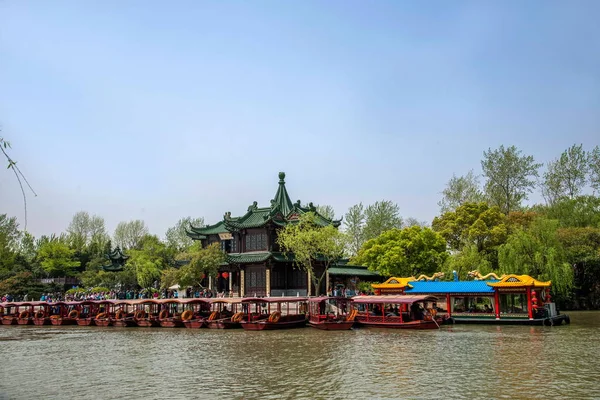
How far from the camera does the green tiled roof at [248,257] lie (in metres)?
52.7

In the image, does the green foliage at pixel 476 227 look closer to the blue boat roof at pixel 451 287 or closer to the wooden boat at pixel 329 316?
the blue boat roof at pixel 451 287

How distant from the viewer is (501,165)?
59.5m

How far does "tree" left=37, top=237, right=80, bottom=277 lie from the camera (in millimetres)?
73188

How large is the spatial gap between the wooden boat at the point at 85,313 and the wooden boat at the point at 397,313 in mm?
21372

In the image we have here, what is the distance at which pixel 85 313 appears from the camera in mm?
47000

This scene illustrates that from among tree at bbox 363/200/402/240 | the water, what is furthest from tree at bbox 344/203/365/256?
the water

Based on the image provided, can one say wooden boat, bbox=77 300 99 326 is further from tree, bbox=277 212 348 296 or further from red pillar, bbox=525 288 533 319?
red pillar, bbox=525 288 533 319

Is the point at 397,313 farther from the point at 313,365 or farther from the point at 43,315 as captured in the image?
the point at 43,315

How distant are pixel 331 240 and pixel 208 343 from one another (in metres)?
21.7

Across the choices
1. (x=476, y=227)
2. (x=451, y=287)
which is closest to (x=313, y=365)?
(x=451, y=287)

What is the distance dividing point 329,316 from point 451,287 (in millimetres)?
8830

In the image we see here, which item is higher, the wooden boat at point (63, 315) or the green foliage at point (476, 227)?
the green foliage at point (476, 227)

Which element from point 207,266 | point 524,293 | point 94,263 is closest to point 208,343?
point 524,293

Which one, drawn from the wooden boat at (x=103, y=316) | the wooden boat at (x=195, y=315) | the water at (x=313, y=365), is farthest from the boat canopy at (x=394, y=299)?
the wooden boat at (x=103, y=316)
